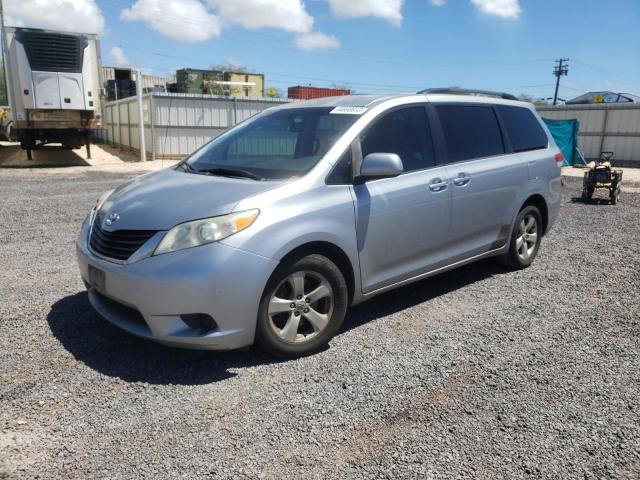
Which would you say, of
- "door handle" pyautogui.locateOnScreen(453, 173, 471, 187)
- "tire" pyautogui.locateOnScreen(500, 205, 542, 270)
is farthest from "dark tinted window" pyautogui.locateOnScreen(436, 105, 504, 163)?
"tire" pyautogui.locateOnScreen(500, 205, 542, 270)

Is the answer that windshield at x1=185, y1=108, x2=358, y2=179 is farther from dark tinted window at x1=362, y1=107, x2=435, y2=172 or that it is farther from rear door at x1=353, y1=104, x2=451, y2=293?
rear door at x1=353, y1=104, x2=451, y2=293

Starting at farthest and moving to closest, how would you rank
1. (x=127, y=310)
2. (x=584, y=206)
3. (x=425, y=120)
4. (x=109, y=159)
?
1. (x=109, y=159)
2. (x=584, y=206)
3. (x=425, y=120)
4. (x=127, y=310)

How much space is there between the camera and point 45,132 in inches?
640

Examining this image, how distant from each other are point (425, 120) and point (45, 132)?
1530 centimetres

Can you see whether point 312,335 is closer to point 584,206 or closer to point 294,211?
point 294,211

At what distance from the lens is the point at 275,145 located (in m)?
4.25

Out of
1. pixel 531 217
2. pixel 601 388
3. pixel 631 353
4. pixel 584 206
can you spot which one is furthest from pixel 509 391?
pixel 584 206

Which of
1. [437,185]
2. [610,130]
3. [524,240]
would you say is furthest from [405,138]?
[610,130]

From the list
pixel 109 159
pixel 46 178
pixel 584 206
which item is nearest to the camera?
pixel 584 206

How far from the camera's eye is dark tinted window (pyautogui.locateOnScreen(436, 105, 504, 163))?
4605 mm

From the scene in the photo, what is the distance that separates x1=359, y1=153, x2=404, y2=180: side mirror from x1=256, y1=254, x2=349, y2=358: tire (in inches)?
27.2

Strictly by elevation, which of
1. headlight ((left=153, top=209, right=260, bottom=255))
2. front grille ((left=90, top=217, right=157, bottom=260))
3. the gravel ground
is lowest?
the gravel ground

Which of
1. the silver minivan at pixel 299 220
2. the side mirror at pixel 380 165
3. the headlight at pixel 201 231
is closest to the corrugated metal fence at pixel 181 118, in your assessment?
the silver minivan at pixel 299 220

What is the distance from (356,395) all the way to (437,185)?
1962 mm
